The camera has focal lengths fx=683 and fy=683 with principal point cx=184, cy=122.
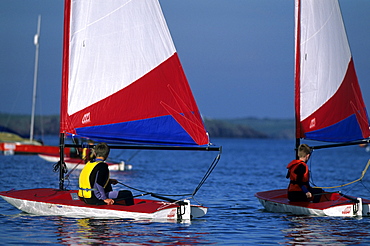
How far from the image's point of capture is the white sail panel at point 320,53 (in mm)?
17406

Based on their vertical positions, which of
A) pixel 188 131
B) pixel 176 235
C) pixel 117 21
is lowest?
pixel 176 235

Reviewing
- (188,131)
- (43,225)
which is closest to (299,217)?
(188,131)

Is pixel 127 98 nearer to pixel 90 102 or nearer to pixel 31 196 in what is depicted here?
pixel 90 102

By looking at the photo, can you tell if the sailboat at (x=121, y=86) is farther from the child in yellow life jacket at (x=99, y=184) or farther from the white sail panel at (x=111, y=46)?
the child in yellow life jacket at (x=99, y=184)

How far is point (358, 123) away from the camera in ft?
61.1

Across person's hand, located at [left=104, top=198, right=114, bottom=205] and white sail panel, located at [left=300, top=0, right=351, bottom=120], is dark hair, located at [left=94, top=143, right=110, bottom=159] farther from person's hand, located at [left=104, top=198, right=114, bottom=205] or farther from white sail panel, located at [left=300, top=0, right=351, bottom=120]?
white sail panel, located at [left=300, top=0, right=351, bottom=120]

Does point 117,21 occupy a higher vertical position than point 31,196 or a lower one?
higher

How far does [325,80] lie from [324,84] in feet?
0.43

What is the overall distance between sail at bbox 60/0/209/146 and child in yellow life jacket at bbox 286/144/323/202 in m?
2.03

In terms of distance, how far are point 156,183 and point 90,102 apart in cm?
1246

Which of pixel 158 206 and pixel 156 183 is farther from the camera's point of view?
pixel 156 183

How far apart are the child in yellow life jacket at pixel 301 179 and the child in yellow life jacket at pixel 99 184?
3580mm

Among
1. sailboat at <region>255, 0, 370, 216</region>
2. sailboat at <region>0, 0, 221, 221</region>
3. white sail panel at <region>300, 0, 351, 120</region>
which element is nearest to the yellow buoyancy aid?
sailboat at <region>0, 0, 221, 221</region>

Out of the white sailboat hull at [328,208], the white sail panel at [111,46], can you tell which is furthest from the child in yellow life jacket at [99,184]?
the white sailboat hull at [328,208]
